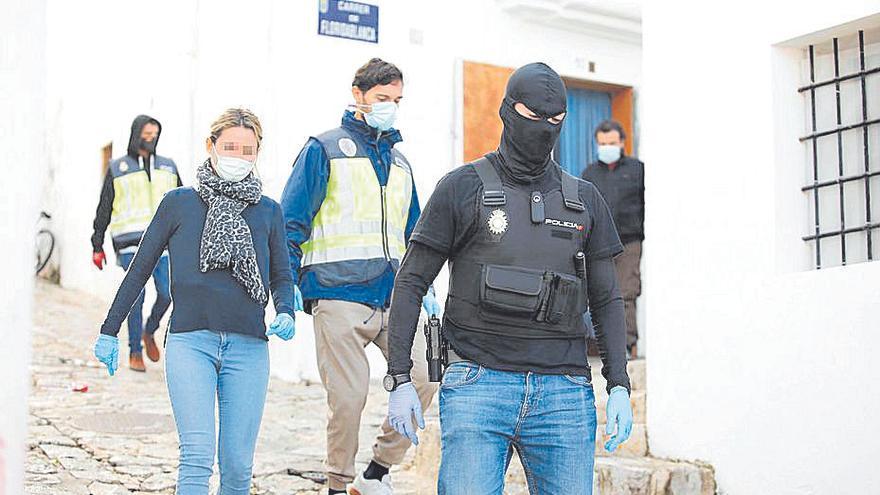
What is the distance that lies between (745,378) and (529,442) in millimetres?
2656

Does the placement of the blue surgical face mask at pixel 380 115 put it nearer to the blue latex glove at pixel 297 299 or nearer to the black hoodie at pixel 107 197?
the blue latex glove at pixel 297 299

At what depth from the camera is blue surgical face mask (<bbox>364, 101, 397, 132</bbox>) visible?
18.1 feet

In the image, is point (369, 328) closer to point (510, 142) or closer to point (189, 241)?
point (189, 241)

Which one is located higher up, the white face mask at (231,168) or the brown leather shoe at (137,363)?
the white face mask at (231,168)

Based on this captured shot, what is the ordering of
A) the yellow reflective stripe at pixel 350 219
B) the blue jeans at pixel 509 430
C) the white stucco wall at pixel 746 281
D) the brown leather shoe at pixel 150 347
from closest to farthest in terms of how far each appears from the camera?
the blue jeans at pixel 509 430 < the yellow reflective stripe at pixel 350 219 < the white stucco wall at pixel 746 281 < the brown leather shoe at pixel 150 347

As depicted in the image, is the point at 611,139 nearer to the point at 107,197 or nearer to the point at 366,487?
the point at 107,197

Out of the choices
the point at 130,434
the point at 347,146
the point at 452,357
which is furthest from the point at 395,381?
the point at 130,434

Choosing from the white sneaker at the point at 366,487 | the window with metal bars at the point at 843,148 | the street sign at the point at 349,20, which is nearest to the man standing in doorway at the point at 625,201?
the street sign at the point at 349,20

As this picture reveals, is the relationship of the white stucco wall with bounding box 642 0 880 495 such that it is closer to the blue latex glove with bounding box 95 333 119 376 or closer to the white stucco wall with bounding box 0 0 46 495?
the blue latex glove with bounding box 95 333 119 376

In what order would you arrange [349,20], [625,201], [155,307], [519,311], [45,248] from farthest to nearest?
1. [45,248]
2. [349,20]
3. [155,307]
4. [625,201]
5. [519,311]

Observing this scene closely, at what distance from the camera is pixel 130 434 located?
7230 mm

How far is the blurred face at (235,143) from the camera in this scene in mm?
4828

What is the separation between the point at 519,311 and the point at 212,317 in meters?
1.41

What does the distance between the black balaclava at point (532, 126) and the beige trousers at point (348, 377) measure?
5.28 ft
